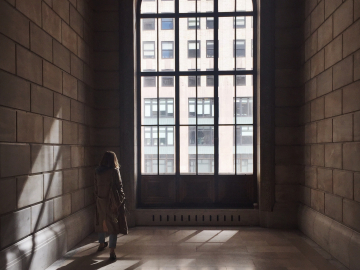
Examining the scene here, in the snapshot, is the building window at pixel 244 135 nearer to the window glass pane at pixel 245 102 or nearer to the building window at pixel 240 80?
the window glass pane at pixel 245 102

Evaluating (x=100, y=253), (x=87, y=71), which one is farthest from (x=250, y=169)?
(x=87, y=71)

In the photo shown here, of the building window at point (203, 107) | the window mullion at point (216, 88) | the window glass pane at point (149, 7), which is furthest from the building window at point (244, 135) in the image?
the window glass pane at point (149, 7)

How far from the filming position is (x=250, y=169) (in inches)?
259

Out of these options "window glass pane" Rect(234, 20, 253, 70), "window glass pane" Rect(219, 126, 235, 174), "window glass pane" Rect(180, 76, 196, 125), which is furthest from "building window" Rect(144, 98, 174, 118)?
"window glass pane" Rect(234, 20, 253, 70)

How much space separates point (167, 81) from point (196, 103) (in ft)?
3.03

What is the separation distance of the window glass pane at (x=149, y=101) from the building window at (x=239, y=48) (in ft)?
7.03

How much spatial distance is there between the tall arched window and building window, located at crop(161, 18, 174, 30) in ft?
0.08

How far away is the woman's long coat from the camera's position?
429 centimetres

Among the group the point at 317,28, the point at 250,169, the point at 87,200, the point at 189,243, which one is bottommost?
the point at 189,243

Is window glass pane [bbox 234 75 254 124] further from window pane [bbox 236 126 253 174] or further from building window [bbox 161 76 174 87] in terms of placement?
building window [bbox 161 76 174 87]

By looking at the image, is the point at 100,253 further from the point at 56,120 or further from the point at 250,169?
the point at 250,169

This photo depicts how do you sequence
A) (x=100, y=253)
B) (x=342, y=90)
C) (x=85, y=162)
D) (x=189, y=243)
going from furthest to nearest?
1. (x=85, y=162)
2. (x=189, y=243)
3. (x=100, y=253)
4. (x=342, y=90)

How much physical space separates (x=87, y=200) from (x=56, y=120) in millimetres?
2097

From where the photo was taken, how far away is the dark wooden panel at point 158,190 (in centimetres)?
661
